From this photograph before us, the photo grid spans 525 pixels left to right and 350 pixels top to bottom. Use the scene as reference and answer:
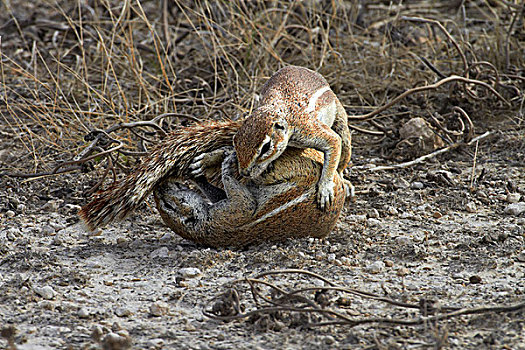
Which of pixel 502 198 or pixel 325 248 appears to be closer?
pixel 325 248

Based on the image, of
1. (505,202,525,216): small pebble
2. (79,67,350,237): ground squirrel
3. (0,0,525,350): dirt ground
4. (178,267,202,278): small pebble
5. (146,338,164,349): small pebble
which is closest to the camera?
(146,338,164,349): small pebble

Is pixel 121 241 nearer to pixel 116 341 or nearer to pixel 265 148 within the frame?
pixel 265 148

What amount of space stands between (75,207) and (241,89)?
203 cm

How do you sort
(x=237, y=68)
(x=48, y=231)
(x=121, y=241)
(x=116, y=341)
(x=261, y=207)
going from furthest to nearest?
A: (x=237, y=68) → (x=48, y=231) → (x=121, y=241) → (x=261, y=207) → (x=116, y=341)

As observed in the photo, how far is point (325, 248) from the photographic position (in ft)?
13.9

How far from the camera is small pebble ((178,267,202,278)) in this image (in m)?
3.96

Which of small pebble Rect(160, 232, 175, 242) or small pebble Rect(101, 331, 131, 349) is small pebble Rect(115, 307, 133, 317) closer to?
small pebble Rect(101, 331, 131, 349)

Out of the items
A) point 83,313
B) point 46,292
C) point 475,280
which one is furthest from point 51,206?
point 475,280

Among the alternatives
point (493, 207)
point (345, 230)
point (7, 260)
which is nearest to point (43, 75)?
point (7, 260)

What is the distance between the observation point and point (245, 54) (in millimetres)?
6945

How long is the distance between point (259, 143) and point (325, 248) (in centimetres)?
86

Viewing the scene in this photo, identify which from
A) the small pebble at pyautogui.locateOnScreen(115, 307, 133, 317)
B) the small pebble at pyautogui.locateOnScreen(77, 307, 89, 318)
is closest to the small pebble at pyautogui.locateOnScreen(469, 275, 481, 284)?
the small pebble at pyautogui.locateOnScreen(115, 307, 133, 317)

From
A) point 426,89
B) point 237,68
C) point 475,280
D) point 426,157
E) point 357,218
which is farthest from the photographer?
point 237,68

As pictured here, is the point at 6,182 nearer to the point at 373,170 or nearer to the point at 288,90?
the point at 288,90
